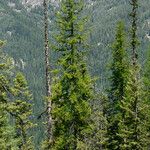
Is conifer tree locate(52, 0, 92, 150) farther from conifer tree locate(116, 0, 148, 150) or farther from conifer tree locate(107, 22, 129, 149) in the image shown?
conifer tree locate(107, 22, 129, 149)

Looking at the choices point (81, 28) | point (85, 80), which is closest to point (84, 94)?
point (85, 80)

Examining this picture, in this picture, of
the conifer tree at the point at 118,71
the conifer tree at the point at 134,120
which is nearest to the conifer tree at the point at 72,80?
the conifer tree at the point at 134,120

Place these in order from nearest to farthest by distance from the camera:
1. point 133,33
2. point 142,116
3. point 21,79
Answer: point 142,116, point 133,33, point 21,79

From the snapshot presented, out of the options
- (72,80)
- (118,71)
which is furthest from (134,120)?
(118,71)

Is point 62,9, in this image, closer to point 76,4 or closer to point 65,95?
point 76,4

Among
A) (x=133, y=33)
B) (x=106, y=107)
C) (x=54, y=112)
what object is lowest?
(x=54, y=112)

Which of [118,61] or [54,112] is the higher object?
[118,61]

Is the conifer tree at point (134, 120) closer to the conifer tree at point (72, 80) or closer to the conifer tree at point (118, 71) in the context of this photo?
the conifer tree at point (72, 80)

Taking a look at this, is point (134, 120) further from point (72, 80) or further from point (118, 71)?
point (118, 71)

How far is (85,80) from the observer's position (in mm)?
38312

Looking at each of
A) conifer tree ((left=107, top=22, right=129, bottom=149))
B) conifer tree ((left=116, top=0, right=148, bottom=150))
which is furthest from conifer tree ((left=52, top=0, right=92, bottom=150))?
conifer tree ((left=107, top=22, right=129, bottom=149))

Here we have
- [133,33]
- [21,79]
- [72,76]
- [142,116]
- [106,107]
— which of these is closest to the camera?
[72,76]

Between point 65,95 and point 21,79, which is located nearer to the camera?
point 65,95

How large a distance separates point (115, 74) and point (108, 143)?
23.8ft
